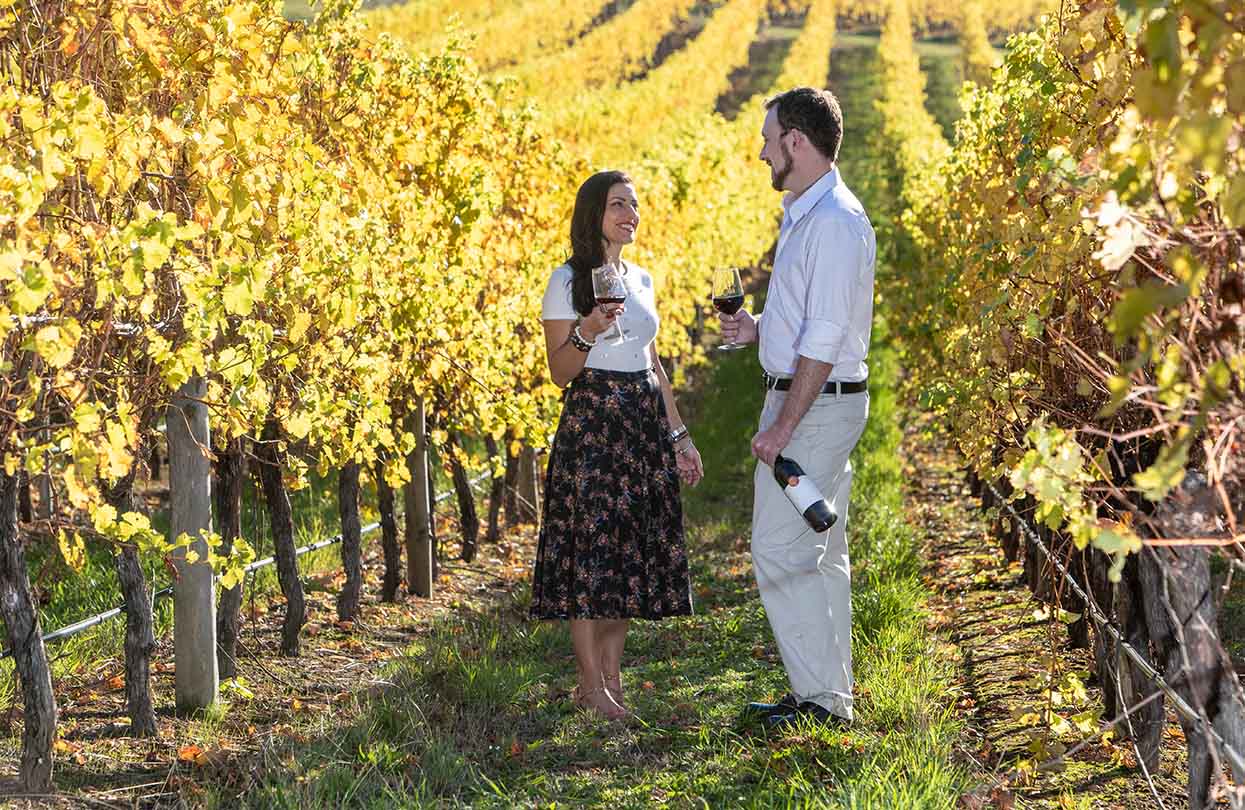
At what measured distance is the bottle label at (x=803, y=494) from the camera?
137 inches

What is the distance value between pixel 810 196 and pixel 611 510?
1147 millimetres

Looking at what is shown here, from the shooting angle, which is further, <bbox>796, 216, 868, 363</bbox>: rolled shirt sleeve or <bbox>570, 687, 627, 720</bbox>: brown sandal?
<bbox>570, 687, 627, 720</bbox>: brown sandal

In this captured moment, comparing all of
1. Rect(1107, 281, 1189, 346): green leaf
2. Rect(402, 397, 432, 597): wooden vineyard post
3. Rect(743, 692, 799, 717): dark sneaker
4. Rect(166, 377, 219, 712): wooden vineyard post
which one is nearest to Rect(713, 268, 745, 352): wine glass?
Rect(743, 692, 799, 717): dark sneaker

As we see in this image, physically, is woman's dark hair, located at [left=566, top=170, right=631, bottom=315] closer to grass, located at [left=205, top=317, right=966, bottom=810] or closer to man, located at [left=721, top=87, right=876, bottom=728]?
man, located at [left=721, top=87, right=876, bottom=728]

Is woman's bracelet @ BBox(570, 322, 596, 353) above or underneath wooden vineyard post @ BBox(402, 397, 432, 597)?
above

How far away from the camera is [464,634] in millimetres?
5273

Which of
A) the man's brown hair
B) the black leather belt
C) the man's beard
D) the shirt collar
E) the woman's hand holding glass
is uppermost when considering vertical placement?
the man's brown hair

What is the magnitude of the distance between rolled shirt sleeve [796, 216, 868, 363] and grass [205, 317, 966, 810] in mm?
1043

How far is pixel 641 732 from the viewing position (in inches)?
153

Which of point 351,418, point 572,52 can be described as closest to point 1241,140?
point 351,418

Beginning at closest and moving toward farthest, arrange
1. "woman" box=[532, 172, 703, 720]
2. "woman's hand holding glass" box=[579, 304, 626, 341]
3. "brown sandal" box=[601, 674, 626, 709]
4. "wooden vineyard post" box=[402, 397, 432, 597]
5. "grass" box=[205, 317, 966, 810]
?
1. "grass" box=[205, 317, 966, 810]
2. "woman's hand holding glass" box=[579, 304, 626, 341]
3. "woman" box=[532, 172, 703, 720]
4. "brown sandal" box=[601, 674, 626, 709]
5. "wooden vineyard post" box=[402, 397, 432, 597]

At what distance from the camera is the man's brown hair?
140 inches

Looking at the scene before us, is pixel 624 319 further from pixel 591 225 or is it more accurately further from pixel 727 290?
pixel 727 290

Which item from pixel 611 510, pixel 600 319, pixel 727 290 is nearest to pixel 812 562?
pixel 611 510
